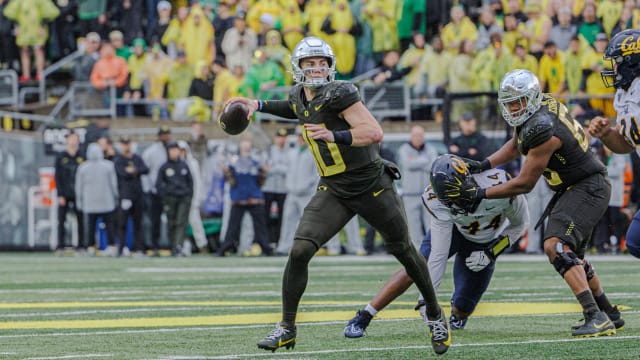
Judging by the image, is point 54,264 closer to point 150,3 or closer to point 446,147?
point 446,147

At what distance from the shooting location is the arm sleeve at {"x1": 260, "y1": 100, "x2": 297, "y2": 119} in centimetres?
717

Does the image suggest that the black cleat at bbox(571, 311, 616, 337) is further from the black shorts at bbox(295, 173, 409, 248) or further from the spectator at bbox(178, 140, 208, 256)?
the spectator at bbox(178, 140, 208, 256)

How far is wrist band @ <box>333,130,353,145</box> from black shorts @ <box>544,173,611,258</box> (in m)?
1.70

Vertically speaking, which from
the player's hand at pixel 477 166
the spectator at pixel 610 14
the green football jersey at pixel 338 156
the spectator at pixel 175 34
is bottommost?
the player's hand at pixel 477 166

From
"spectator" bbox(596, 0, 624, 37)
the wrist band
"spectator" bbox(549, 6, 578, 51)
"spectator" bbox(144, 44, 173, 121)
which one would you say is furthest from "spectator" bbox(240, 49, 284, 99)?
the wrist band

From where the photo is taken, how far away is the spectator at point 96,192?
61.2 ft

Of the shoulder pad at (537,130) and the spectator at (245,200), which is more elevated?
the shoulder pad at (537,130)

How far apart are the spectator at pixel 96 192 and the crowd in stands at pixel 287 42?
175 centimetres

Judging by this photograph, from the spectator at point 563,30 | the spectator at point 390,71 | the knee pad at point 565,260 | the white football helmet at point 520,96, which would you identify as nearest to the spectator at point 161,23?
the spectator at point 390,71

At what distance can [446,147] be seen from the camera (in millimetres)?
17516

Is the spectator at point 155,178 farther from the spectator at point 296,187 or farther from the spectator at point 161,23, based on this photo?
the spectator at point 161,23

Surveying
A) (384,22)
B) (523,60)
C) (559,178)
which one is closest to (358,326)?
(559,178)

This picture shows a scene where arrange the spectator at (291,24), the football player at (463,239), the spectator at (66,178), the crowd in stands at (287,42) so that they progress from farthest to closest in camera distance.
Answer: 1. the spectator at (291,24)
2. the spectator at (66,178)
3. the crowd in stands at (287,42)
4. the football player at (463,239)

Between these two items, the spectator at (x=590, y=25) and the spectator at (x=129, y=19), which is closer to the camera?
the spectator at (x=590, y=25)
